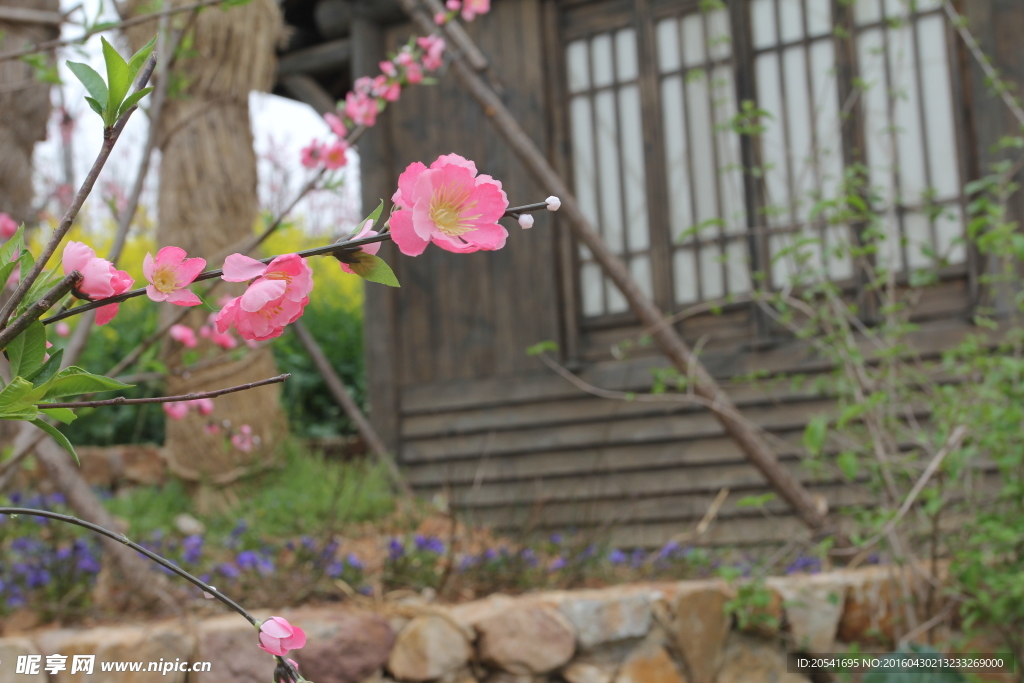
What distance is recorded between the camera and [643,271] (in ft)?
16.5

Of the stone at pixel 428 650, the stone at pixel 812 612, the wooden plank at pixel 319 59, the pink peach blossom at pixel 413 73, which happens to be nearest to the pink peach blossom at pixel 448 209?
the pink peach blossom at pixel 413 73

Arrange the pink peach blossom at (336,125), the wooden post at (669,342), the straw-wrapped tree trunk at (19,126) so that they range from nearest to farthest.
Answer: the pink peach blossom at (336,125) < the wooden post at (669,342) < the straw-wrapped tree trunk at (19,126)

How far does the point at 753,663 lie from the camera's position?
3.16 metres

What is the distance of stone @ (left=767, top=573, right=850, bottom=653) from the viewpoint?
122 inches

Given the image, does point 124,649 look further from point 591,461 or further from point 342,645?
point 591,461

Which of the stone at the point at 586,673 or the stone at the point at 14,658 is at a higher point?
the stone at the point at 14,658

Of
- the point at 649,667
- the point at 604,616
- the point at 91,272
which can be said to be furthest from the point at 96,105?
the point at 649,667

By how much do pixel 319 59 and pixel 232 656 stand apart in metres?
4.40

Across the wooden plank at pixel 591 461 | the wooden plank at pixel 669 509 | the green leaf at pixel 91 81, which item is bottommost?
the wooden plank at pixel 669 509

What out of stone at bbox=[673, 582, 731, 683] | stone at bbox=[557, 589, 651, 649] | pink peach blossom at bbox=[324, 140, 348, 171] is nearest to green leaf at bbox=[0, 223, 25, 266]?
pink peach blossom at bbox=[324, 140, 348, 171]

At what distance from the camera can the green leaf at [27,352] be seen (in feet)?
2.29

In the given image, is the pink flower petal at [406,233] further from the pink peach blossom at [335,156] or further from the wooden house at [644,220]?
the wooden house at [644,220]

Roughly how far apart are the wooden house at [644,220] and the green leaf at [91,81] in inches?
137

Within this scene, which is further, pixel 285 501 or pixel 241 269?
pixel 285 501
